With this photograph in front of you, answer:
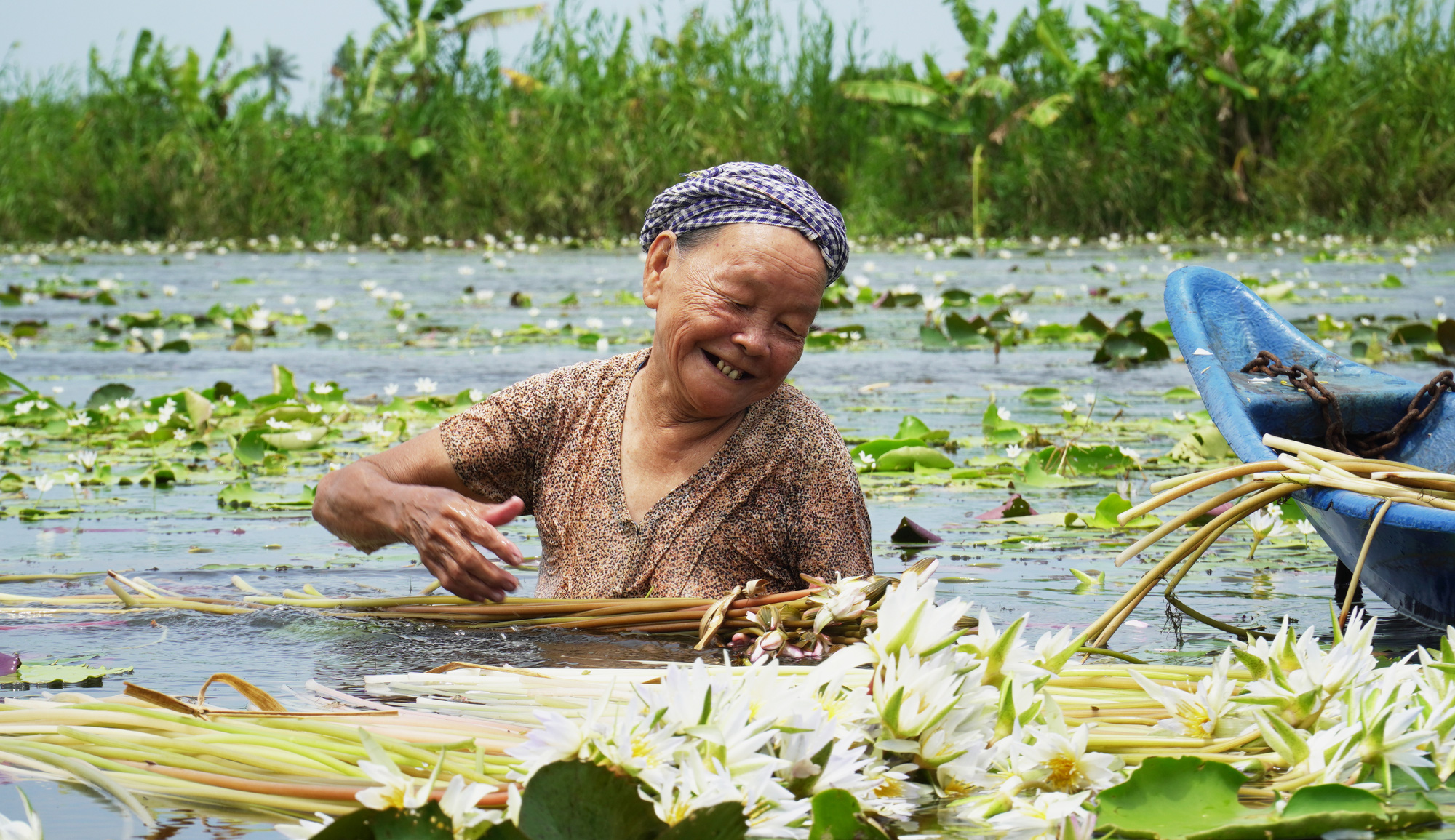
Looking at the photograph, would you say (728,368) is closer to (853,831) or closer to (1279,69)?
(853,831)

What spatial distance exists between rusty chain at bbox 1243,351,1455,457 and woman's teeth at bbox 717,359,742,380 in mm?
1312

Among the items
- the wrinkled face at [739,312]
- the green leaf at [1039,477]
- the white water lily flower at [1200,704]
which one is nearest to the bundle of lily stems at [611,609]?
the wrinkled face at [739,312]

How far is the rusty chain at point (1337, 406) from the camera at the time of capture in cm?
319

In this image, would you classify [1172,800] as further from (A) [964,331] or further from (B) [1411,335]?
(A) [964,331]

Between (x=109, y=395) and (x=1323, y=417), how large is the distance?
464 cm

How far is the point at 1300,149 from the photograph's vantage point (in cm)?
1836

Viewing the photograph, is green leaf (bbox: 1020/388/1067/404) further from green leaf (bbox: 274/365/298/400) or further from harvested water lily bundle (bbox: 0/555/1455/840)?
harvested water lily bundle (bbox: 0/555/1455/840)

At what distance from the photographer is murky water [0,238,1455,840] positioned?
2676mm

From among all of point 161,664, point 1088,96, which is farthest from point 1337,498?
point 1088,96

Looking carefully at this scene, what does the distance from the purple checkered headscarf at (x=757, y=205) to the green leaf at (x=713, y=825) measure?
4.76 ft

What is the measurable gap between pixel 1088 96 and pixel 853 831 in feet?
65.2

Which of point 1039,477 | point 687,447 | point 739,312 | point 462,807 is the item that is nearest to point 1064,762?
point 462,807

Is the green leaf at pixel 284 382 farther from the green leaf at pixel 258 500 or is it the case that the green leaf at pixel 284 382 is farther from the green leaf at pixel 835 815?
the green leaf at pixel 835 815

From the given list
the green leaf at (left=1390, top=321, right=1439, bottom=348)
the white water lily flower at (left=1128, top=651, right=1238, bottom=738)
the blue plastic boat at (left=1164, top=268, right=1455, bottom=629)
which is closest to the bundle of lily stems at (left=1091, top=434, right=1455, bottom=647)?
the blue plastic boat at (left=1164, top=268, right=1455, bottom=629)
